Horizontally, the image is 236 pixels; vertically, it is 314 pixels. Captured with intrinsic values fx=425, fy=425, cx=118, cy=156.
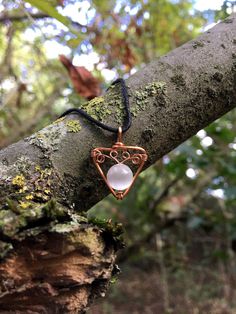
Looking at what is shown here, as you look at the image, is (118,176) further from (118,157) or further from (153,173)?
(153,173)

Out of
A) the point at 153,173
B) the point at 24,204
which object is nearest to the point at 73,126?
the point at 24,204

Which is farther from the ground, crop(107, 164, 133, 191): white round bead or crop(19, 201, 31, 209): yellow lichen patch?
crop(19, 201, 31, 209): yellow lichen patch

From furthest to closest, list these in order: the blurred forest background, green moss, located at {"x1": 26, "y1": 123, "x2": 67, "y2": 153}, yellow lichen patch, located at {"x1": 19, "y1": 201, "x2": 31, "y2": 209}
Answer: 1. the blurred forest background
2. green moss, located at {"x1": 26, "y1": 123, "x2": 67, "y2": 153}
3. yellow lichen patch, located at {"x1": 19, "y1": 201, "x2": 31, "y2": 209}

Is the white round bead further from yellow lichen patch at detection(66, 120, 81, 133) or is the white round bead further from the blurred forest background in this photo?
the blurred forest background

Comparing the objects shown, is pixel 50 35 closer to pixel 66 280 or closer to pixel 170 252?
pixel 66 280

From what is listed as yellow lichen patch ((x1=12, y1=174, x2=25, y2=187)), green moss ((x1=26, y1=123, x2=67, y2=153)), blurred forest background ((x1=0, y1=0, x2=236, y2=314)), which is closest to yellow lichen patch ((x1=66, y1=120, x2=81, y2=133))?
green moss ((x1=26, y1=123, x2=67, y2=153))

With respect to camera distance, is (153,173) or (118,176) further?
(153,173)

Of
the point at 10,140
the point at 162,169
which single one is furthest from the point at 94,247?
the point at 162,169
